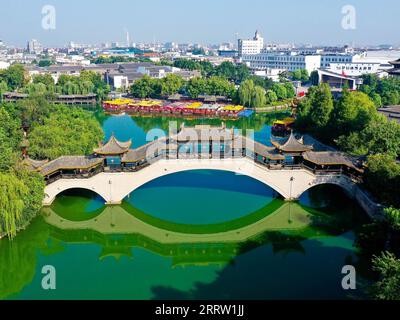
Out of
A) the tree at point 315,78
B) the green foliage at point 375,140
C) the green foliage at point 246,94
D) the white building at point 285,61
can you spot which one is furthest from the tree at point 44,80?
the green foliage at point 375,140

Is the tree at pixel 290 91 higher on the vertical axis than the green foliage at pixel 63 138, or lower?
higher

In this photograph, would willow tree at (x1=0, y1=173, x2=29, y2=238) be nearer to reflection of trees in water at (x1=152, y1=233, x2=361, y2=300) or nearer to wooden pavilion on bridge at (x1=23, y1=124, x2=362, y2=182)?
wooden pavilion on bridge at (x1=23, y1=124, x2=362, y2=182)

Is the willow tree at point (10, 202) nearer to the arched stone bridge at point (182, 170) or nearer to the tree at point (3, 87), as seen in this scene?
the arched stone bridge at point (182, 170)

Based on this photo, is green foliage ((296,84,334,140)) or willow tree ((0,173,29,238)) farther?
green foliage ((296,84,334,140))

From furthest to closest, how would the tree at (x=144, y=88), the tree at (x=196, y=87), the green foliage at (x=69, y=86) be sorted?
the tree at (x=144, y=88)
the tree at (x=196, y=87)
the green foliage at (x=69, y=86)

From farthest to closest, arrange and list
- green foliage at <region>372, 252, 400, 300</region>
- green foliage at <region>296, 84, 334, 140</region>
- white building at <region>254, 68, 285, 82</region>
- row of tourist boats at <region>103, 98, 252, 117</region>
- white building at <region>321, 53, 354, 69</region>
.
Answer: white building at <region>321, 53, 354, 69</region> < white building at <region>254, 68, 285, 82</region> < row of tourist boats at <region>103, 98, 252, 117</region> < green foliage at <region>296, 84, 334, 140</region> < green foliage at <region>372, 252, 400, 300</region>

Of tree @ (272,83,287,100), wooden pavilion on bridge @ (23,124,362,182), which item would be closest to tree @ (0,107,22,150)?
wooden pavilion on bridge @ (23,124,362,182)

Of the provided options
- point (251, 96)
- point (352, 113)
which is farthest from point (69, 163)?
point (251, 96)

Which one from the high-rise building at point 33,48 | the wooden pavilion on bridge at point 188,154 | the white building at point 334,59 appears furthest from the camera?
the high-rise building at point 33,48
